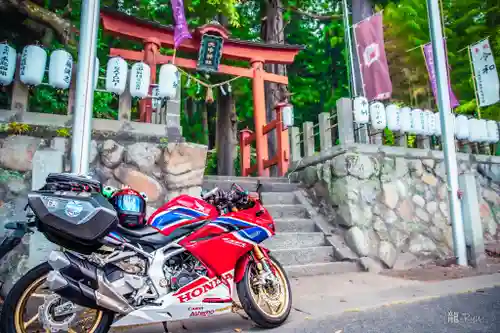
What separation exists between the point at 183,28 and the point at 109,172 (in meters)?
4.65

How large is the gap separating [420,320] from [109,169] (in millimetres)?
3804

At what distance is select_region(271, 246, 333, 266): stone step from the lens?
5168 mm

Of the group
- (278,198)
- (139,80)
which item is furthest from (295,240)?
(139,80)

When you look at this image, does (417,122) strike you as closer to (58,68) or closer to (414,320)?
(414,320)

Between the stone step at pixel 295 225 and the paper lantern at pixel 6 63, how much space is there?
4.20 m

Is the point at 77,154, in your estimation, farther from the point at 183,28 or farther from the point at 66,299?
the point at 183,28

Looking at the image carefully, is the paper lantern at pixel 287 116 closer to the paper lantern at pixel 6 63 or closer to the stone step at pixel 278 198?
the stone step at pixel 278 198

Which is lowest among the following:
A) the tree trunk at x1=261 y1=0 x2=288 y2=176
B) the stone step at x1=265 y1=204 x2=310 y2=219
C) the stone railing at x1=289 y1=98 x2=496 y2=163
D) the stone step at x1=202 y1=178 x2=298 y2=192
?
the stone step at x1=265 y1=204 x2=310 y2=219

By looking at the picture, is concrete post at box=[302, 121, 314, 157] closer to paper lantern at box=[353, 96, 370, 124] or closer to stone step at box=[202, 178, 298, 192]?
stone step at box=[202, 178, 298, 192]

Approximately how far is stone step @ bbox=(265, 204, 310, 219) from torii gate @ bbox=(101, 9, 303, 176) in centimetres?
215

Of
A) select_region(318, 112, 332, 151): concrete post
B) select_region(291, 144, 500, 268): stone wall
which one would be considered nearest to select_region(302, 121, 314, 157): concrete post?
select_region(291, 144, 500, 268): stone wall

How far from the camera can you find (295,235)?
222 inches

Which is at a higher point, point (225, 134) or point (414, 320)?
point (225, 134)

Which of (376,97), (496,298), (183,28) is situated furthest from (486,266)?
(183,28)
